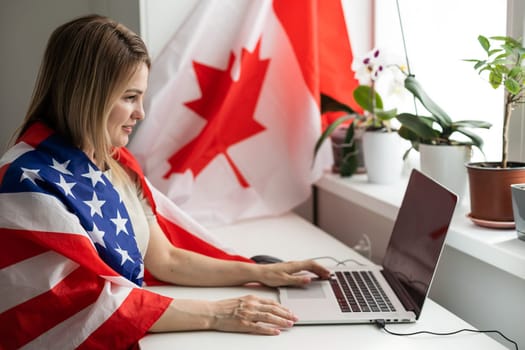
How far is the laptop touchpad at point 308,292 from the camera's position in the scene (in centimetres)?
135

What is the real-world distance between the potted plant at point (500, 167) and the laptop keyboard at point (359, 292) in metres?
0.27

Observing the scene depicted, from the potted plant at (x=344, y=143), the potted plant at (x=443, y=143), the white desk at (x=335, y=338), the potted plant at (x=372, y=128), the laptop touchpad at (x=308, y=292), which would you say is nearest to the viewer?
the white desk at (x=335, y=338)

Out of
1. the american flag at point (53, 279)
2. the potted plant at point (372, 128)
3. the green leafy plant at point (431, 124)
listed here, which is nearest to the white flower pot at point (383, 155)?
the potted plant at point (372, 128)

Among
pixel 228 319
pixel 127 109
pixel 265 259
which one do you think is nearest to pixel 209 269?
pixel 265 259

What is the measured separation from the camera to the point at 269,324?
3.94 feet

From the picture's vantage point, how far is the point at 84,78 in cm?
127

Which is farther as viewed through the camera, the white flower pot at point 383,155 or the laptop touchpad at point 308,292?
the white flower pot at point 383,155

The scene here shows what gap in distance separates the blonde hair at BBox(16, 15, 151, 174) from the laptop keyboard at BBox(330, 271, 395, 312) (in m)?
0.58

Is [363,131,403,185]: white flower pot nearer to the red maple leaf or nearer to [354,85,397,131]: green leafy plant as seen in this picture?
[354,85,397,131]: green leafy plant

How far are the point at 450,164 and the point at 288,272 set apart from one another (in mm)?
466

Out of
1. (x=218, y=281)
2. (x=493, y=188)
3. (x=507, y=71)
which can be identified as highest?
(x=507, y=71)

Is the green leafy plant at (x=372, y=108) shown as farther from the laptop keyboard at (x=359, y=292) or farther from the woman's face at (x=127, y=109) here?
the woman's face at (x=127, y=109)

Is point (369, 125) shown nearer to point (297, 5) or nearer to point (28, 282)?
point (297, 5)

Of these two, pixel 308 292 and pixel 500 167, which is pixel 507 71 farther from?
pixel 308 292
